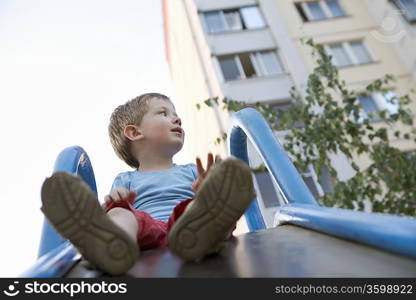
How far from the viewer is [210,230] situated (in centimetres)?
76

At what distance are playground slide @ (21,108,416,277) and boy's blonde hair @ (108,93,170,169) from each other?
46cm

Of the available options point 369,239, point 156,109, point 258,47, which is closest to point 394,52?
point 258,47

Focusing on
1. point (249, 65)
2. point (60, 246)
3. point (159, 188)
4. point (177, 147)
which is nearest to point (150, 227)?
point (60, 246)

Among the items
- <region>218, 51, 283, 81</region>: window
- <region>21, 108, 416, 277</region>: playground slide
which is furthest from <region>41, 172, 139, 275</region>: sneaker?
<region>218, 51, 283, 81</region>: window

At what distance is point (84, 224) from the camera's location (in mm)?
700

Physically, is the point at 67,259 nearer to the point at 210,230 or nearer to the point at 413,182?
the point at 210,230

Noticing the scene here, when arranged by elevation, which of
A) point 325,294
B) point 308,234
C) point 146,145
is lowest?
point 325,294

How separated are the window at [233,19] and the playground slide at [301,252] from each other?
8032 mm

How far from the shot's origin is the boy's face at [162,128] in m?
1.54

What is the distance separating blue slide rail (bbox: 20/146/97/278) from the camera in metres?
0.75

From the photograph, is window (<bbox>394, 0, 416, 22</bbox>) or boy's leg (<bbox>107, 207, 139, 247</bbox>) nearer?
boy's leg (<bbox>107, 207, 139, 247</bbox>)

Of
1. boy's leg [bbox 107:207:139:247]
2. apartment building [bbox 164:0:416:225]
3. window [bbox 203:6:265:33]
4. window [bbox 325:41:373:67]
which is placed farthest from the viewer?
window [bbox 203:6:265:33]

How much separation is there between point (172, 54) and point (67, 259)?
44.0 feet

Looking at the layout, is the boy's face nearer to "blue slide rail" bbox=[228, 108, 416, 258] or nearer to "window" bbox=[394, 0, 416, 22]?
"blue slide rail" bbox=[228, 108, 416, 258]
